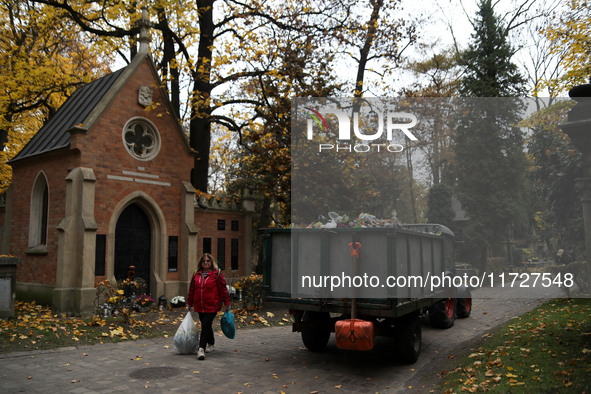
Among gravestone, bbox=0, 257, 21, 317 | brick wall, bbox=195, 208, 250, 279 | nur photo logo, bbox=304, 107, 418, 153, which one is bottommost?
gravestone, bbox=0, 257, 21, 317

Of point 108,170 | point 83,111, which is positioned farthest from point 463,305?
point 83,111

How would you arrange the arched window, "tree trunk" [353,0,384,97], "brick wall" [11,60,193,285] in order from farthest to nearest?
"tree trunk" [353,0,384,97], the arched window, "brick wall" [11,60,193,285]

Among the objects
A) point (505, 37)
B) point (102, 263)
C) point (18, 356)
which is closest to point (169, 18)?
point (102, 263)

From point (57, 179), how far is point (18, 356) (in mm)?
6852

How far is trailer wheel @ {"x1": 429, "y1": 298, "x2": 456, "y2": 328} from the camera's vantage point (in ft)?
34.7

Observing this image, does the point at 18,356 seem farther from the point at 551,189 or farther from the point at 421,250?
the point at 551,189

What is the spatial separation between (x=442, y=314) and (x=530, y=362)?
13.9 ft

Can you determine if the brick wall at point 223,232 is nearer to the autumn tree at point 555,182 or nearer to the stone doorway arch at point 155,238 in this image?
the stone doorway arch at point 155,238

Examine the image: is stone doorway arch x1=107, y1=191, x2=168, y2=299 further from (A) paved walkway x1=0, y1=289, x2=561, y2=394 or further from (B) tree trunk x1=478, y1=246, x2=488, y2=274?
(B) tree trunk x1=478, y1=246, x2=488, y2=274

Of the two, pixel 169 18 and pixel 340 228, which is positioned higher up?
pixel 169 18

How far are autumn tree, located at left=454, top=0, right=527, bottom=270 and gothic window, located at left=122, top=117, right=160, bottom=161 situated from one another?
45.4 feet

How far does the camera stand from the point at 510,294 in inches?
696

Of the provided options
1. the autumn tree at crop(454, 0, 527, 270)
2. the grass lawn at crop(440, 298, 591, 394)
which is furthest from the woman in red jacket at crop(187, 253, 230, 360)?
the autumn tree at crop(454, 0, 527, 270)

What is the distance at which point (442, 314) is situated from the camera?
1067 centimetres
